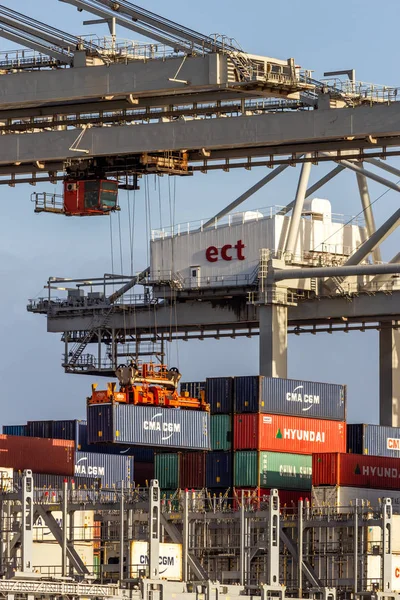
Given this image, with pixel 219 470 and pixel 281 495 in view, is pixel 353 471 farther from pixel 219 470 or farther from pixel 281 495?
pixel 219 470

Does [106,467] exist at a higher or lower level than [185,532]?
higher

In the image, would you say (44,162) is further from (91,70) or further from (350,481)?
(350,481)

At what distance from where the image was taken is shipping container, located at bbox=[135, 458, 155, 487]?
67.8 meters

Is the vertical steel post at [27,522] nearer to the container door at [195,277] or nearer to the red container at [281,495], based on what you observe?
the red container at [281,495]

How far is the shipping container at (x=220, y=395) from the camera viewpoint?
199 ft

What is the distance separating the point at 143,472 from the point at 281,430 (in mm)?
9670

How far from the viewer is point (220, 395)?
60969mm

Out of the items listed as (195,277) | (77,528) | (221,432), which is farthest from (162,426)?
(195,277)

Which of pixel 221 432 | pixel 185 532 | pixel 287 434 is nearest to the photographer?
pixel 185 532

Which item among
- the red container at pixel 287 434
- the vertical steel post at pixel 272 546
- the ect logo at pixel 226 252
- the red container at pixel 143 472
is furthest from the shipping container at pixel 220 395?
the ect logo at pixel 226 252

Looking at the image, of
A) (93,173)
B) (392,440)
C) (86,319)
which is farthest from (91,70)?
(86,319)

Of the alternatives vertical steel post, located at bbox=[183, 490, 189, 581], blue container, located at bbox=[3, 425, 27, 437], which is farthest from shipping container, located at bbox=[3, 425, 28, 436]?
vertical steel post, located at bbox=[183, 490, 189, 581]

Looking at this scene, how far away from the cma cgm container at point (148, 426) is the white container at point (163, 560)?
678cm

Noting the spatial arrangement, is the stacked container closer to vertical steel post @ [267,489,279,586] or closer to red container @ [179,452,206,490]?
red container @ [179,452,206,490]
